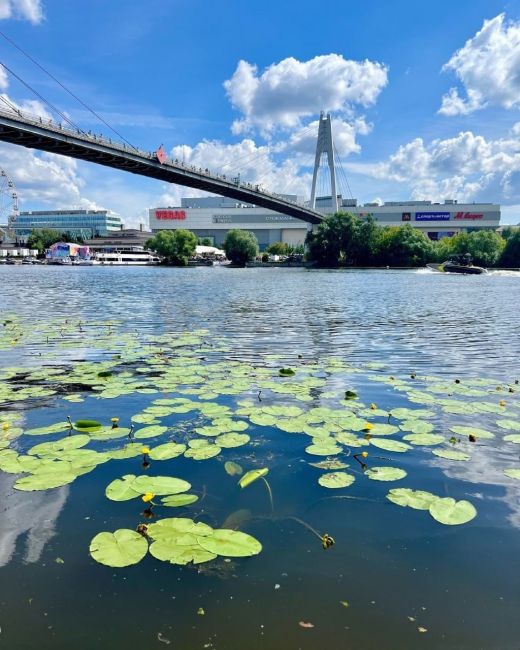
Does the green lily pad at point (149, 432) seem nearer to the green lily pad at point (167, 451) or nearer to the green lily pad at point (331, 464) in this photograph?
the green lily pad at point (167, 451)

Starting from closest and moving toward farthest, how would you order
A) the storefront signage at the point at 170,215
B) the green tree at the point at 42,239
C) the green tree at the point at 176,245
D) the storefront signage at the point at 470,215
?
the green tree at the point at 176,245 → the storefront signage at the point at 470,215 → the green tree at the point at 42,239 → the storefront signage at the point at 170,215

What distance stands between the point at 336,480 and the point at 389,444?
0.96 metres

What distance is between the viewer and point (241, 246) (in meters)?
104

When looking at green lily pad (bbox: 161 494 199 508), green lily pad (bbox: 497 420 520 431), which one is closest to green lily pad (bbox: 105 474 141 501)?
green lily pad (bbox: 161 494 199 508)

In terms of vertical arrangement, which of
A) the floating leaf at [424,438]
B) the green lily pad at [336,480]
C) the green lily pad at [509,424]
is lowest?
the green lily pad at [509,424]

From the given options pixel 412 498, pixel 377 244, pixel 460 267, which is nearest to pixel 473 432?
pixel 412 498

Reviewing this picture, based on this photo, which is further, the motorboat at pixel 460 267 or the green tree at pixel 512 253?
the green tree at pixel 512 253

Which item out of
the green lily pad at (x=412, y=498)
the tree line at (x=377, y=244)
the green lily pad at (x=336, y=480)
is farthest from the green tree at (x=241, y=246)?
the green lily pad at (x=412, y=498)

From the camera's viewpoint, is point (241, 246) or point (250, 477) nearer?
point (250, 477)

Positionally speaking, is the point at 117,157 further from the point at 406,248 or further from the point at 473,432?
the point at 473,432

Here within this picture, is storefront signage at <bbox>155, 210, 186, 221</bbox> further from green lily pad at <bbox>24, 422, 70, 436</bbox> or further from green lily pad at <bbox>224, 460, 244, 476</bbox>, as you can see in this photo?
green lily pad at <bbox>224, 460, 244, 476</bbox>

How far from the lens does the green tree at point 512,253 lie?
247ft

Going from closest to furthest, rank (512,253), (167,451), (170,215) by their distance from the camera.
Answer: (167,451), (512,253), (170,215)

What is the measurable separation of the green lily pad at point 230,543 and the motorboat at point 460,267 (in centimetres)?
6817
